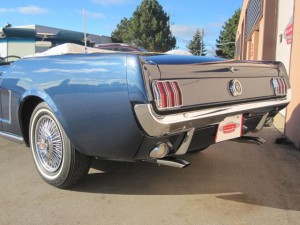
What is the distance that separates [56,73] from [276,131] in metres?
4.32

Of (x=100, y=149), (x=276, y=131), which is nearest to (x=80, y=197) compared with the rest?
(x=100, y=149)

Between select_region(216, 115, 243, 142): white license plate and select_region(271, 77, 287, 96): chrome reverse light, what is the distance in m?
0.67

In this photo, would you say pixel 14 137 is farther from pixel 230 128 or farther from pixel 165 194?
pixel 230 128

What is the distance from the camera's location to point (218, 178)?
4.07 metres

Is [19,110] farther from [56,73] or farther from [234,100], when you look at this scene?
[234,100]

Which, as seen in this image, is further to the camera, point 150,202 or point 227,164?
point 227,164

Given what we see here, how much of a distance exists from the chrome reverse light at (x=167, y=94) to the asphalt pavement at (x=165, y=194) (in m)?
0.91

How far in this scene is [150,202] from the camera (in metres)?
3.45

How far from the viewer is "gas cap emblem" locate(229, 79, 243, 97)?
11.3 ft

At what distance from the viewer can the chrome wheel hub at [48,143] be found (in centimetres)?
368

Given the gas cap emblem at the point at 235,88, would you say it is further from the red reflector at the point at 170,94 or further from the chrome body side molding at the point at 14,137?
the chrome body side molding at the point at 14,137

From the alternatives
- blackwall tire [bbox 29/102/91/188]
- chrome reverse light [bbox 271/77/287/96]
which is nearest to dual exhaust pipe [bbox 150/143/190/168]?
blackwall tire [bbox 29/102/91/188]

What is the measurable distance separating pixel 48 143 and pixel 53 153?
114mm

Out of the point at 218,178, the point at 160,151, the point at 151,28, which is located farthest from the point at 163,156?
the point at 151,28
